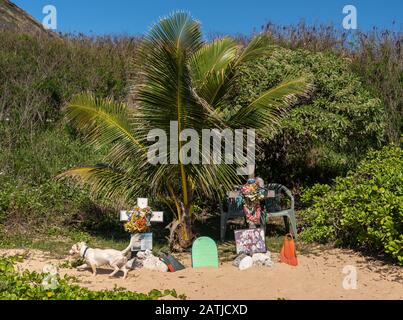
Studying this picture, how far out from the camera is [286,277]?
Answer: 6457 millimetres

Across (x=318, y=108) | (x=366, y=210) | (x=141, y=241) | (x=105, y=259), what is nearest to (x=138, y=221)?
(x=141, y=241)

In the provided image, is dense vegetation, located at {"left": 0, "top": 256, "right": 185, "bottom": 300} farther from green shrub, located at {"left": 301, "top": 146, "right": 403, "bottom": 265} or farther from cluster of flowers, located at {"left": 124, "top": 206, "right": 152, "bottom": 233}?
green shrub, located at {"left": 301, "top": 146, "right": 403, "bottom": 265}

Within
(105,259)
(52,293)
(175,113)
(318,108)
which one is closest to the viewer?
(52,293)

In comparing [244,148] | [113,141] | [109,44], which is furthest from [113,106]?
[109,44]

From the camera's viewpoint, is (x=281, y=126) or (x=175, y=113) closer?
(x=175, y=113)

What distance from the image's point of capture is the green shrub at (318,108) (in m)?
9.70

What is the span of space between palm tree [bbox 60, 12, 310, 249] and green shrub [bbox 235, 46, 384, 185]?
1.35 metres

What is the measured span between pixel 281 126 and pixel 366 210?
2.27 m

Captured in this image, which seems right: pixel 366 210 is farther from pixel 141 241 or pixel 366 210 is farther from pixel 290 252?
pixel 141 241

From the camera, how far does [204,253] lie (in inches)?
279

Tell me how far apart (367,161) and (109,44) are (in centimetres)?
964

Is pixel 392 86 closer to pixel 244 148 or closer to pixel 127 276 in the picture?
pixel 244 148

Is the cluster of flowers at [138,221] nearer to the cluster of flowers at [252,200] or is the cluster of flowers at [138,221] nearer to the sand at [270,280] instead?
the sand at [270,280]

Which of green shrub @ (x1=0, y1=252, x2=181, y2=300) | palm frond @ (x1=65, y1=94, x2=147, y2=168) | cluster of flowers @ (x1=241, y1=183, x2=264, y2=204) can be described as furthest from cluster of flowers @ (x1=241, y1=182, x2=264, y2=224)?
green shrub @ (x1=0, y1=252, x2=181, y2=300)
